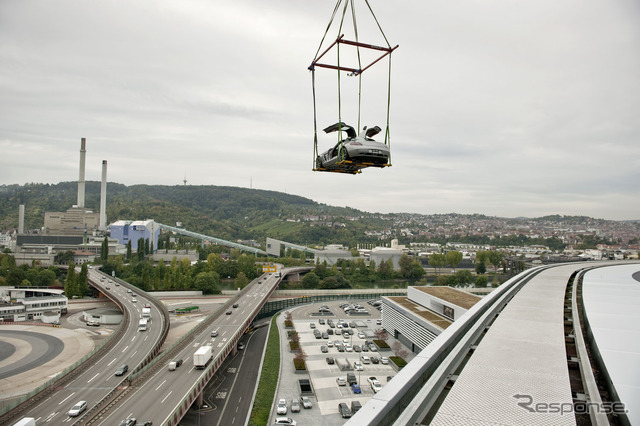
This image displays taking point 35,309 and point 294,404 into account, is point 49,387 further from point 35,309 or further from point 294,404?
point 35,309

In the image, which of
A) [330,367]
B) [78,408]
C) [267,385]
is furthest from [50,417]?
[330,367]

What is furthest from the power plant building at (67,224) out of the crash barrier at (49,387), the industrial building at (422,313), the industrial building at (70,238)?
the industrial building at (422,313)

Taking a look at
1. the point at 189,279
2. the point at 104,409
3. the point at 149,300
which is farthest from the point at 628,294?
the point at 189,279

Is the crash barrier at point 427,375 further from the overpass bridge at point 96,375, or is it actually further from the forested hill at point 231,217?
the forested hill at point 231,217

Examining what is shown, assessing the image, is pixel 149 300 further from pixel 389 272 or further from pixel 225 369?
pixel 389 272

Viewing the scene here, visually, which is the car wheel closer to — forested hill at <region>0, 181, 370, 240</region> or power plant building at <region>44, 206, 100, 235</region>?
power plant building at <region>44, 206, 100, 235</region>

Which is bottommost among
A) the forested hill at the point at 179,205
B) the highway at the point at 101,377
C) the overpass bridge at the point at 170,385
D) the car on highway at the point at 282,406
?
the car on highway at the point at 282,406
